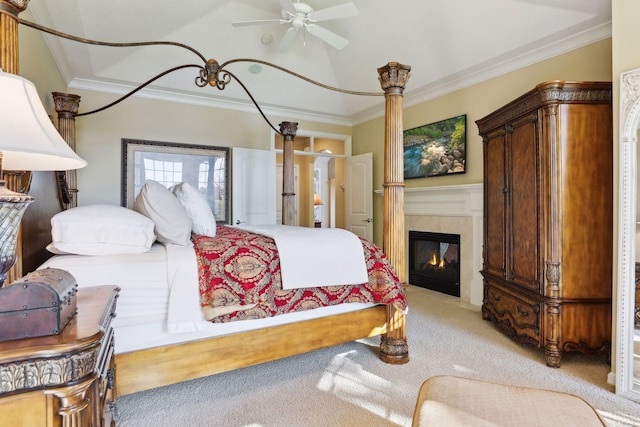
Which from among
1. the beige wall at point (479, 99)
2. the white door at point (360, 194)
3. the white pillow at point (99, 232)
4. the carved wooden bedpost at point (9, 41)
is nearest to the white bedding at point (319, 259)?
the white pillow at point (99, 232)

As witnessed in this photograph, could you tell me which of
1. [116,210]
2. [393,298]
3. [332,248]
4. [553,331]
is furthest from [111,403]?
[553,331]

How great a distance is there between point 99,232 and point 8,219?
Answer: 937mm

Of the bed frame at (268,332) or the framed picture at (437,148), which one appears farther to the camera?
the framed picture at (437,148)

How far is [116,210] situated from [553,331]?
292 centimetres

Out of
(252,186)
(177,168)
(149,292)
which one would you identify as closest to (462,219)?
(252,186)

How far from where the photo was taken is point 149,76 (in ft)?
14.8

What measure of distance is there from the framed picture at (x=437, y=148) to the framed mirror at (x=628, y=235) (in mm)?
2138

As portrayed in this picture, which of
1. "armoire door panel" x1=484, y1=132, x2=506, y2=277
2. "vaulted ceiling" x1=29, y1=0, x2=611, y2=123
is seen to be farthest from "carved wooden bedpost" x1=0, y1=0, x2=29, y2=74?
"armoire door panel" x1=484, y1=132, x2=506, y2=277

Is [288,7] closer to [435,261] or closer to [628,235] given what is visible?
[628,235]

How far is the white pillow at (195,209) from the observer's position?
7.80 feet

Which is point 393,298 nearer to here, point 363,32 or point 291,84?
point 363,32

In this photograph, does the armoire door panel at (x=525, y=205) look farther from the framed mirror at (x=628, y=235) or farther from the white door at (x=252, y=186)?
the white door at (x=252, y=186)

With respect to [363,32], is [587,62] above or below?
below

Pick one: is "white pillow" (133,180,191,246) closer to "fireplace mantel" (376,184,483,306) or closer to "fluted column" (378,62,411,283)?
"fluted column" (378,62,411,283)
